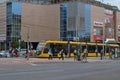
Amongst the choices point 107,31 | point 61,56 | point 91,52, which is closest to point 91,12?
point 107,31

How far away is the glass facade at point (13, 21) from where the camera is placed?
118m

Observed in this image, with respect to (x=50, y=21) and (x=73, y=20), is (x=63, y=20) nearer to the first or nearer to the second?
(x=73, y=20)

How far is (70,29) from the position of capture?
396ft

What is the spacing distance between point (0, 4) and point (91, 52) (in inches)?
2147

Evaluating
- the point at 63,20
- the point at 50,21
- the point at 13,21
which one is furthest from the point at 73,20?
the point at 13,21

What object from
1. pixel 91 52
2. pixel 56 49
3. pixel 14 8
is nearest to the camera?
pixel 56 49

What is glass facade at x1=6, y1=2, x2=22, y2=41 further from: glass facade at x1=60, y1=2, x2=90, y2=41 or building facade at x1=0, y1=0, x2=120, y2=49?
glass facade at x1=60, y1=2, x2=90, y2=41

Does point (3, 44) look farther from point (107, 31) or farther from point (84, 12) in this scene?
point (107, 31)

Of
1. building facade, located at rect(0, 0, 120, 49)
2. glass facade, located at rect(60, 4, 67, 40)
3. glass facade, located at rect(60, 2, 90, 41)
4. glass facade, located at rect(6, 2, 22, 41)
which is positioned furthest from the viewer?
glass facade, located at rect(60, 4, 67, 40)

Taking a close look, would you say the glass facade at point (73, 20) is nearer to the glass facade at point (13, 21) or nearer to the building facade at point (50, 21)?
the building facade at point (50, 21)

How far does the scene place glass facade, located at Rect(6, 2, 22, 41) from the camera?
386 feet

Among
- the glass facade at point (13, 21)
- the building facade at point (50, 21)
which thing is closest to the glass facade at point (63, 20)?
the building facade at point (50, 21)

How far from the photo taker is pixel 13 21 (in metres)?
118

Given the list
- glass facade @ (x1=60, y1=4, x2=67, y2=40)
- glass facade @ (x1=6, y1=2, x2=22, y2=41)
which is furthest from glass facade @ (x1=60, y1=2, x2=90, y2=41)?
glass facade @ (x1=6, y1=2, x2=22, y2=41)
